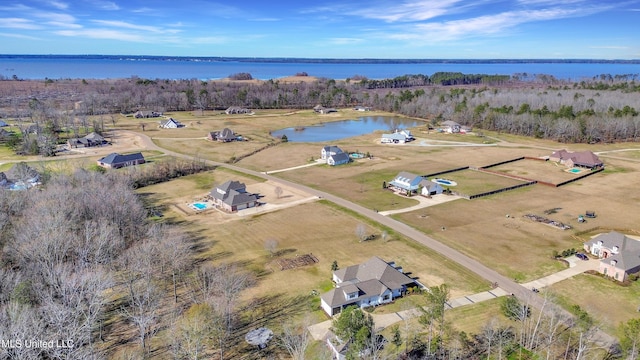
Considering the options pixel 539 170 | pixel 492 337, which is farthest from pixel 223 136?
pixel 492 337

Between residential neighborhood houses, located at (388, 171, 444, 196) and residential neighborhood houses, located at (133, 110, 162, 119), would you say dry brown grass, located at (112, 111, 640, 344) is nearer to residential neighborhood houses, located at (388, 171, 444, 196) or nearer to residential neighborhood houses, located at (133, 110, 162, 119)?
residential neighborhood houses, located at (388, 171, 444, 196)

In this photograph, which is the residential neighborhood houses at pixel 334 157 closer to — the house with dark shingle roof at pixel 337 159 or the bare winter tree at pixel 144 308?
the house with dark shingle roof at pixel 337 159

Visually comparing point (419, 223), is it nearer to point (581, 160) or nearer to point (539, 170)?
point (539, 170)

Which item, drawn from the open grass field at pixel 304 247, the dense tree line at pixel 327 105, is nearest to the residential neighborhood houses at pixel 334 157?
the open grass field at pixel 304 247

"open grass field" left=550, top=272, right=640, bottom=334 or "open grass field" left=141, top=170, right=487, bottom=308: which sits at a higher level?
"open grass field" left=141, top=170, right=487, bottom=308

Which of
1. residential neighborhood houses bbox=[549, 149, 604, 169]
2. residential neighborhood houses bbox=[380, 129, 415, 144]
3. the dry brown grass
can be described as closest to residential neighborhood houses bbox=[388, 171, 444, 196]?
the dry brown grass
